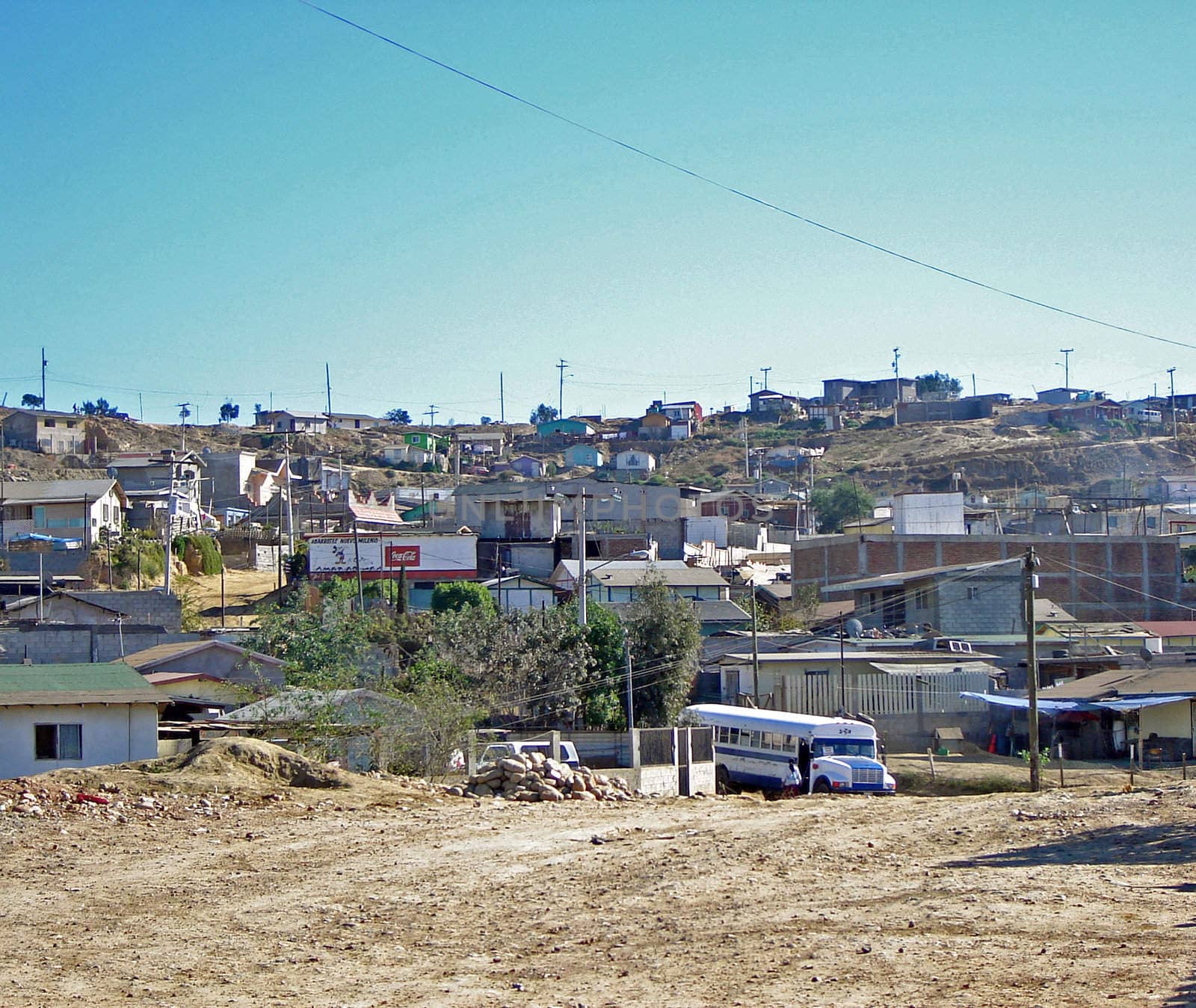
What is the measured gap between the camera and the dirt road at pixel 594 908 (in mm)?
10086

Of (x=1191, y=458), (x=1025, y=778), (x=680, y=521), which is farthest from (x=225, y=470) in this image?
(x=1191, y=458)

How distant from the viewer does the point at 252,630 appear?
4762cm

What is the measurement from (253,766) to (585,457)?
10337cm

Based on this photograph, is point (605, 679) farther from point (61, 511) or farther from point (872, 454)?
point (872, 454)

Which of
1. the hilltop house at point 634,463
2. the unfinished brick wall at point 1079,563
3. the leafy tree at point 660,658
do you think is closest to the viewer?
the leafy tree at point 660,658

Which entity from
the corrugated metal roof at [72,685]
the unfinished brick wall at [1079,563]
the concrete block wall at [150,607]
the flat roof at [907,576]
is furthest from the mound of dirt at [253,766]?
the unfinished brick wall at [1079,563]

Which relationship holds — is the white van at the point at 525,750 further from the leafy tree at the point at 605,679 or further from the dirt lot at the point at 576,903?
the dirt lot at the point at 576,903

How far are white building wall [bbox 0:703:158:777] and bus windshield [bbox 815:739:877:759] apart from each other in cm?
1509

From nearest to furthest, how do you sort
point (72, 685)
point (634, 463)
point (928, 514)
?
point (72, 685)
point (928, 514)
point (634, 463)

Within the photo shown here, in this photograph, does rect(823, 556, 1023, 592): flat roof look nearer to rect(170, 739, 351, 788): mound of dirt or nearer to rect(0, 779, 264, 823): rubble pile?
rect(170, 739, 351, 788): mound of dirt

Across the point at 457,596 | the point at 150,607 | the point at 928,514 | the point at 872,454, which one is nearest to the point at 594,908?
the point at 150,607

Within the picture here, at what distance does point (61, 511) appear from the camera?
2709 inches

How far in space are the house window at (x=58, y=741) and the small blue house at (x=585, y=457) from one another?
3793 inches

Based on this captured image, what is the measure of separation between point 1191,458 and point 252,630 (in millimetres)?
94383
